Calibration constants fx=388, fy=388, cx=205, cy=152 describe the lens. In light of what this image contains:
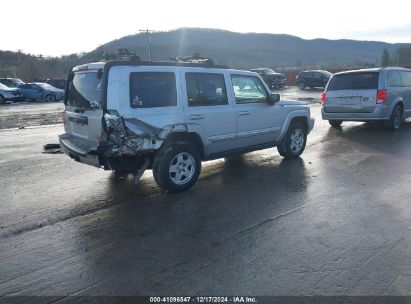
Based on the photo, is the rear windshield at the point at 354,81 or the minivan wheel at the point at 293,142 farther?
the rear windshield at the point at 354,81

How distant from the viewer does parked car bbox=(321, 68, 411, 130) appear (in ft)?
34.8

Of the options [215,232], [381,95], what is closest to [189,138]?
[215,232]

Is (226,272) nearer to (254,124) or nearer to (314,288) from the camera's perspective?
(314,288)

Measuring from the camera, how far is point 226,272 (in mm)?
3510

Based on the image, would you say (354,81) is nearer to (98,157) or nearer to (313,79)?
(98,157)

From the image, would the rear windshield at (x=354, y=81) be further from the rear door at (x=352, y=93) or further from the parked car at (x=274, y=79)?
the parked car at (x=274, y=79)

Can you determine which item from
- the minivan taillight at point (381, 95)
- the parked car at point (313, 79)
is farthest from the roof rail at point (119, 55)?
the parked car at point (313, 79)

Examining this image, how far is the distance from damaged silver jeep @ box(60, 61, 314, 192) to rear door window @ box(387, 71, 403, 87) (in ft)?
18.7

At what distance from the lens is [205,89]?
20.3ft

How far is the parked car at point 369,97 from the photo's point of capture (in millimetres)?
10617

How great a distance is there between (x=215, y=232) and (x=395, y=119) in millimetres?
9022

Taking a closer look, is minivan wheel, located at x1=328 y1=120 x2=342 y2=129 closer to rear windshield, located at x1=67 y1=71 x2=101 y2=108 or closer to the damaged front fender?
the damaged front fender

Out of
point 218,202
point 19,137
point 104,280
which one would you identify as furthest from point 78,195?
point 19,137

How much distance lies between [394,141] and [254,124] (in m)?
4.85
